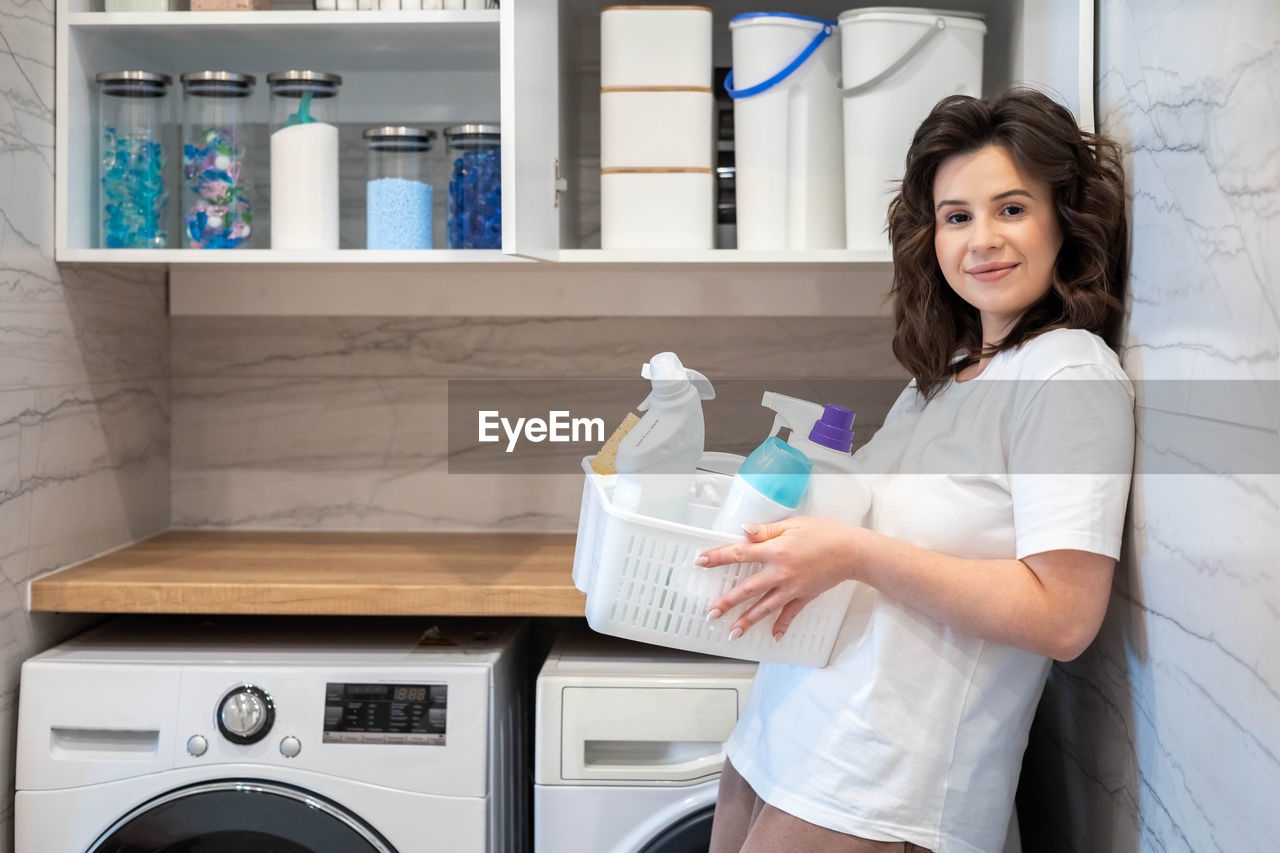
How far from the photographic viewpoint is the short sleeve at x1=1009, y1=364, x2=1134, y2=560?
1.03 meters

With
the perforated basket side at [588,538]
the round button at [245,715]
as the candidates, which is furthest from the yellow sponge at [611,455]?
the round button at [245,715]

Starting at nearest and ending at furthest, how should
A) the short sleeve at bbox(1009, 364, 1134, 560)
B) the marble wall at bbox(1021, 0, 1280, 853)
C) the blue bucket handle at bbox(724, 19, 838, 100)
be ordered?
1. the marble wall at bbox(1021, 0, 1280, 853)
2. the short sleeve at bbox(1009, 364, 1134, 560)
3. the blue bucket handle at bbox(724, 19, 838, 100)

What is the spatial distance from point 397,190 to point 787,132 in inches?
25.0

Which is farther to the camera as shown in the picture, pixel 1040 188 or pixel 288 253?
pixel 288 253

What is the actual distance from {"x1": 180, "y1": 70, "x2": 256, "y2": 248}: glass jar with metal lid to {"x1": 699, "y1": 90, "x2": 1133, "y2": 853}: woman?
44.5 inches

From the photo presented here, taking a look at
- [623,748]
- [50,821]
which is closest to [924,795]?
[623,748]

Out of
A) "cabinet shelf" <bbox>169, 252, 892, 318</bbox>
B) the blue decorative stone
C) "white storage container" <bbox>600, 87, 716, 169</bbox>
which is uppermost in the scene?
"white storage container" <bbox>600, 87, 716, 169</bbox>

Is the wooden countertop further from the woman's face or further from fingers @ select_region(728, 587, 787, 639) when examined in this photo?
the woman's face

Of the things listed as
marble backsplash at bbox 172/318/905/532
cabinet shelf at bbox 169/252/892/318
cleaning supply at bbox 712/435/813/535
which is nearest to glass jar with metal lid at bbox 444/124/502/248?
cabinet shelf at bbox 169/252/892/318

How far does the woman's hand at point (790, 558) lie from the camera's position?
42.6 inches

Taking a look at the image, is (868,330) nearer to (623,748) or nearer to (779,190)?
(779,190)

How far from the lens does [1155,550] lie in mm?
1118

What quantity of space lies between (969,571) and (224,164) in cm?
137

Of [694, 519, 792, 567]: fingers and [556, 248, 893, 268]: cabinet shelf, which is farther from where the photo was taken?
[556, 248, 893, 268]: cabinet shelf
